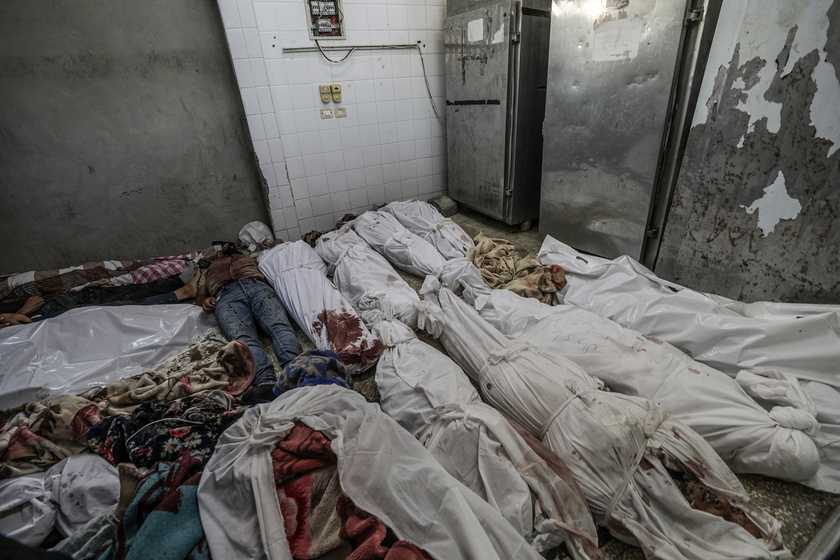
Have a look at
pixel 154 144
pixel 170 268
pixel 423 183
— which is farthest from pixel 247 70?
pixel 423 183

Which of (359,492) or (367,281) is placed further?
(367,281)

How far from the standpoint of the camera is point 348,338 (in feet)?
6.46

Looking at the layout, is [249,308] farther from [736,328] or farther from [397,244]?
[736,328]

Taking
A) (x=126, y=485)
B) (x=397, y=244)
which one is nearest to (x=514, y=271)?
(x=397, y=244)

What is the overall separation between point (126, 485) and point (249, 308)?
135cm

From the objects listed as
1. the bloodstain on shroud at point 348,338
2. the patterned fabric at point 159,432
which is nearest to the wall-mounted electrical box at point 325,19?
the bloodstain on shroud at point 348,338

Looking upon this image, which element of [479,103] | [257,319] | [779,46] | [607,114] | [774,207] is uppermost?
[779,46]

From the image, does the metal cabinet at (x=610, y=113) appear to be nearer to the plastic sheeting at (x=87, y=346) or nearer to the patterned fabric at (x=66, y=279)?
the plastic sheeting at (x=87, y=346)

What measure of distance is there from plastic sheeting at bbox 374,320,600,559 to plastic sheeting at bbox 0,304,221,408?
1441 millimetres

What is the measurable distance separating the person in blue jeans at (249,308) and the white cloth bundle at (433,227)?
4.11 feet

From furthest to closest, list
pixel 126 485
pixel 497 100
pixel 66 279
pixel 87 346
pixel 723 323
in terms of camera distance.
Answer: pixel 497 100, pixel 66 279, pixel 87 346, pixel 723 323, pixel 126 485

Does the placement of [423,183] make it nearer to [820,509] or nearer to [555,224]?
[555,224]

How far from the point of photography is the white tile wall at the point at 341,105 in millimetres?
2854

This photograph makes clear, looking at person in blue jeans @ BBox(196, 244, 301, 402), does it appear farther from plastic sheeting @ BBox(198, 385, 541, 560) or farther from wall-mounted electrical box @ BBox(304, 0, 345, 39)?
wall-mounted electrical box @ BBox(304, 0, 345, 39)
